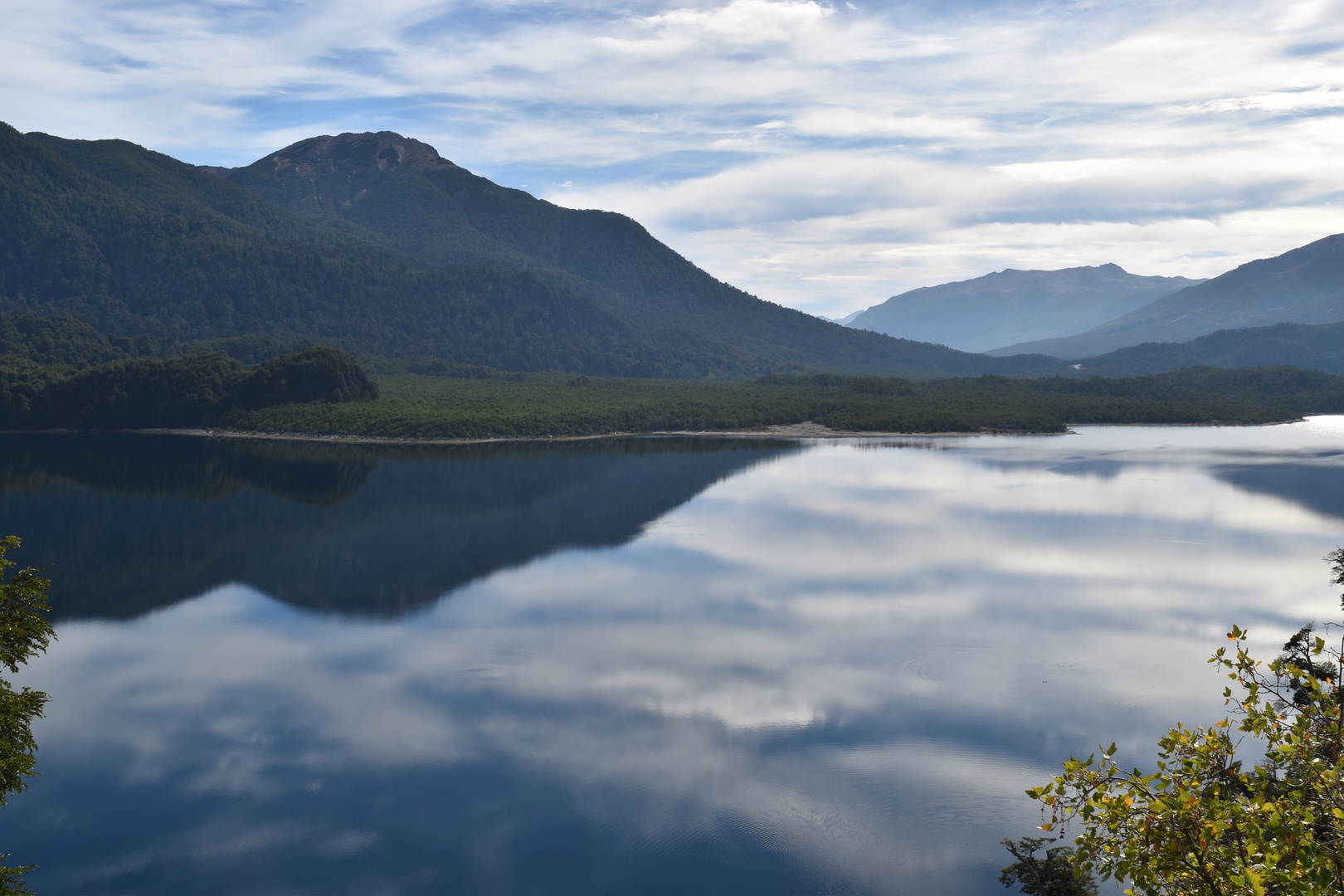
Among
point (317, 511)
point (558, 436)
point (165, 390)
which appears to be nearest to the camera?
point (317, 511)

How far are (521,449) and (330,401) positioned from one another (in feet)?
84.1

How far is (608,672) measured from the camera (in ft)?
80.8

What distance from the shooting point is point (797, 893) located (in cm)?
1480

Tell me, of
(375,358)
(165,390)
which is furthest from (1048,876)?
(375,358)

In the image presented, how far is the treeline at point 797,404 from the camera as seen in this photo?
86.5m

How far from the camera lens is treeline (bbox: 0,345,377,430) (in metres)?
88.6

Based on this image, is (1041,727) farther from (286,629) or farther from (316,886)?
(286,629)

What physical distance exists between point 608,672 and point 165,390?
82775mm

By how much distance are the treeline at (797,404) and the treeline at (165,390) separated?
4.05 meters

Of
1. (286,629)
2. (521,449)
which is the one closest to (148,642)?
(286,629)

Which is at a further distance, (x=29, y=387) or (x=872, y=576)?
(x=29, y=387)

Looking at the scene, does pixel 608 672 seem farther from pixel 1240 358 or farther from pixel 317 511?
pixel 1240 358

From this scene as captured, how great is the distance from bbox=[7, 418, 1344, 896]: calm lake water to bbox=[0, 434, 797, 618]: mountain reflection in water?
33 centimetres

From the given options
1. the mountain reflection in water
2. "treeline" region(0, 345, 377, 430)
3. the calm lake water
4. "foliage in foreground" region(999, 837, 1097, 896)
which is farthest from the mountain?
"foliage in foreground" region(999, 837, 1097, 896)
